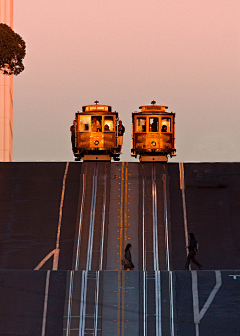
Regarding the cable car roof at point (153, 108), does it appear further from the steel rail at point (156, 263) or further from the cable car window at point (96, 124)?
the steel rail at point (156, 263)

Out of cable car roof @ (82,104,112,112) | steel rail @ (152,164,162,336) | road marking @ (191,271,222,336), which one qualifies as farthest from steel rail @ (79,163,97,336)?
cable car roof @ (82,104,112,112)

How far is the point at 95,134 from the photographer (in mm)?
46250

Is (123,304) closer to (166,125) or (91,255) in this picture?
(91,255)

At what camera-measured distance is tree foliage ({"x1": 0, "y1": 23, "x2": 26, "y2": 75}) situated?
45094 millimetres

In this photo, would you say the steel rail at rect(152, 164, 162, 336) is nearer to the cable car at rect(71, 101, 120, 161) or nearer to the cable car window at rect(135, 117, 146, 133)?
the cable car at rect(71, 101, 120, 161)

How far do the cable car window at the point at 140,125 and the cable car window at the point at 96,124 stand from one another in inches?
91.6

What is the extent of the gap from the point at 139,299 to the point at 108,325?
1563mm

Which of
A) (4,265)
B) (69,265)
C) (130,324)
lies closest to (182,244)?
(69,265)

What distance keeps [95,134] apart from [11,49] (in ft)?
23.8

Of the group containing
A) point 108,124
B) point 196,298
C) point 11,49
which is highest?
point 11,49

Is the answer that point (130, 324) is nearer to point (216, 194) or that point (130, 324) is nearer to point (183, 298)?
point (183, 298)

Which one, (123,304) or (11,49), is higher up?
(11,49)

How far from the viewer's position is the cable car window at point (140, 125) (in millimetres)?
46812

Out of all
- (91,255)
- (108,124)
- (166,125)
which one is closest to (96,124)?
(108,124)
